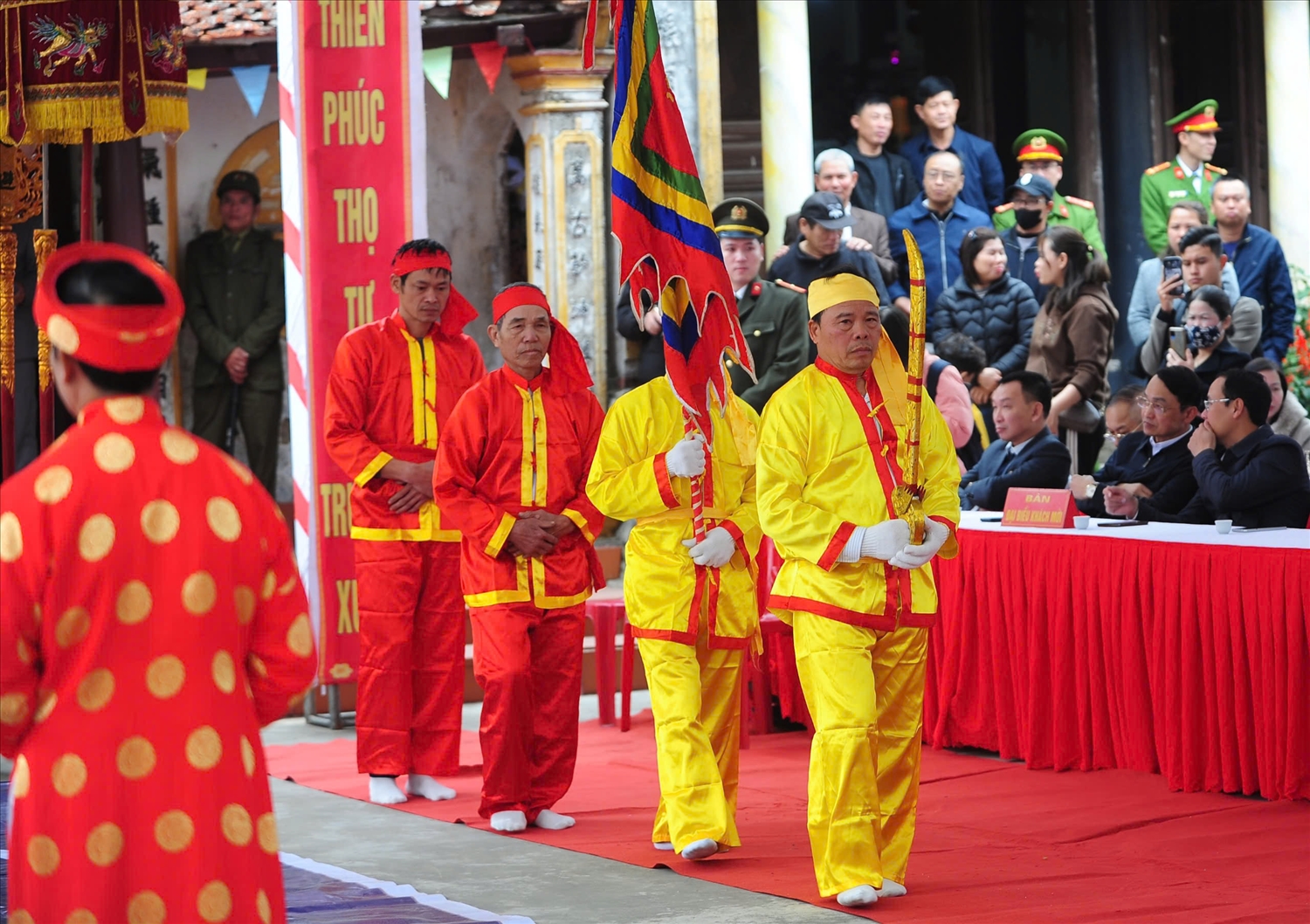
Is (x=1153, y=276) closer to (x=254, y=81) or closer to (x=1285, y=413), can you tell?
(x=1285, y=413)

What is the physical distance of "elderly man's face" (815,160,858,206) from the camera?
368 inches

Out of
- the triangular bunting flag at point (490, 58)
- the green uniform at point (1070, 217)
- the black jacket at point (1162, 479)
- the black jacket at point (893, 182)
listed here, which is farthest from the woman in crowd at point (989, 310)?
the triangular bunting flag at point (490, 58)

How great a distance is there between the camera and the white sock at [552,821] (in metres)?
5.84

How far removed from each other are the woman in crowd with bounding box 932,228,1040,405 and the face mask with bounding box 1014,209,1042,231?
48 centimetres

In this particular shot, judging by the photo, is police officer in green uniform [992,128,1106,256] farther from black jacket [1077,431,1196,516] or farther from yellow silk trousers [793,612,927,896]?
yellow silk trousers [793,612,927,896]

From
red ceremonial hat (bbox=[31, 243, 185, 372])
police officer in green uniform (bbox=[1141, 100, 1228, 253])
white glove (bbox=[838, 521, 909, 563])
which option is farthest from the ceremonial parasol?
police officer in green uniform (bbox=[1141, 100, 1228, 253])

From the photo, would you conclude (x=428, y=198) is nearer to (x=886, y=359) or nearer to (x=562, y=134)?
(x=562, y=134)

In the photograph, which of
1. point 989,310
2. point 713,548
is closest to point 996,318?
point 989,310

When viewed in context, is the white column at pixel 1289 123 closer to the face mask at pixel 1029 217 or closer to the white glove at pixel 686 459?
the face mask at pixel 1029 217

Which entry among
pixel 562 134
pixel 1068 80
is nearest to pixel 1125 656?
pixel 562 134

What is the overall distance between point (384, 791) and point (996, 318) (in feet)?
13.3

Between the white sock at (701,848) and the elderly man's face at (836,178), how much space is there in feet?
15.6

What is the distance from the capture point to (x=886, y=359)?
506 cm

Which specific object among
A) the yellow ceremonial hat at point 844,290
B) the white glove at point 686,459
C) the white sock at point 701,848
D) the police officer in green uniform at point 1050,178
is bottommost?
the white sock at point 701,848
